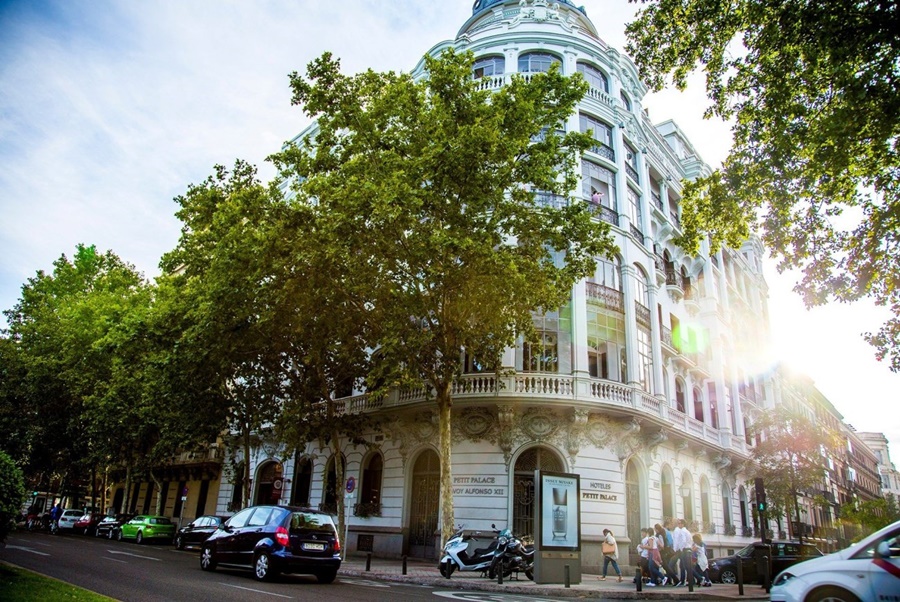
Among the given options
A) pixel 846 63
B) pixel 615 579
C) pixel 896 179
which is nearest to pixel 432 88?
pixel 846 63

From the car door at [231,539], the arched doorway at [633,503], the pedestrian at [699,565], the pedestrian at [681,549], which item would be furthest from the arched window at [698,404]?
the car door at [231,539]

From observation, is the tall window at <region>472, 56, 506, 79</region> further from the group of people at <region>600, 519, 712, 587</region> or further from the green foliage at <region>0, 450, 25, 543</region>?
the green foliage at <region>0, 450, 25, 543</region>

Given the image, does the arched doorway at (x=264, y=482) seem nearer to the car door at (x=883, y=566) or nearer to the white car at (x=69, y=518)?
the white car at (x=69, y=518)

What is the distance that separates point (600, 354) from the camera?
888 inches

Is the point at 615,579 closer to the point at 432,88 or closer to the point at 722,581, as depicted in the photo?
the point at 722,581

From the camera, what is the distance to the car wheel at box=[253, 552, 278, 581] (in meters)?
12.1

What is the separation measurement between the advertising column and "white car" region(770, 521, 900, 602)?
7380 mm

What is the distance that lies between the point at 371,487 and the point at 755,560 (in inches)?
549

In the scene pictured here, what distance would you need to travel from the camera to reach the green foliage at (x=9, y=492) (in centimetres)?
932

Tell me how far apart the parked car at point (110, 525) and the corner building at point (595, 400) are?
16.7 feet

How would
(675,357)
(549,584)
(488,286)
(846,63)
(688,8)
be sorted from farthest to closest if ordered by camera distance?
(675,357) < (488,286) < (549,584) < (688,8) < (846,63)

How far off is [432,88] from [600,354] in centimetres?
1147

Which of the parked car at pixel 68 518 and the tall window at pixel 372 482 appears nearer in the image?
the tall window at pixel 372 482

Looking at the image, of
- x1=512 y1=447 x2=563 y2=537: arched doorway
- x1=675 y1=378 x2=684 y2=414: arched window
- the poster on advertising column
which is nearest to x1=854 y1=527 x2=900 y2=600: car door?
the poster on advertising column
